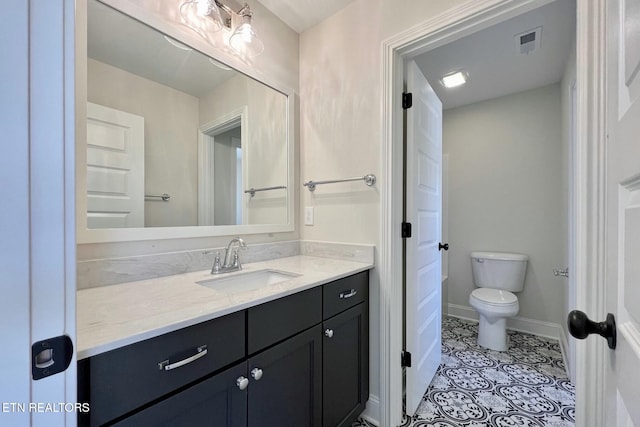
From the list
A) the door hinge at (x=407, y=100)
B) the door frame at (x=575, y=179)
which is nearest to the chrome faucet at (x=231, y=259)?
the door frame at (x=575, y=179)

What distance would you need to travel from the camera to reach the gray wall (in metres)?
2.45

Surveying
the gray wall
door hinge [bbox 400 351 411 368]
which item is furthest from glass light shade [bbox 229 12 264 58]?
the gray wall

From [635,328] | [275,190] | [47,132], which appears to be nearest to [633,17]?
[635,328]

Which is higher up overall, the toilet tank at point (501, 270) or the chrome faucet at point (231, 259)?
the chrome faucet at point (231, 259)

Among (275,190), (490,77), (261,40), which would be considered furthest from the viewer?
(490,77)

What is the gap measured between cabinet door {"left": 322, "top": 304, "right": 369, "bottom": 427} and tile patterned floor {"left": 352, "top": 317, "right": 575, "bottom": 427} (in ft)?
0.82

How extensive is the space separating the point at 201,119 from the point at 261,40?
646 millimetres

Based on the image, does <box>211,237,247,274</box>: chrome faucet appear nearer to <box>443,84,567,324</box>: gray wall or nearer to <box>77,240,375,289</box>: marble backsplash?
<box>77,240,375,289</box>: marble backsplash

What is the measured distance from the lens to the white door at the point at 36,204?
0.38 metres

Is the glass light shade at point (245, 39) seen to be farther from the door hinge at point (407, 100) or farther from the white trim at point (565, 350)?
the white trim at point (565, 350)

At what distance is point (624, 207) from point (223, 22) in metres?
1.74

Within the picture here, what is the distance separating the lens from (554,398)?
5.45 ft

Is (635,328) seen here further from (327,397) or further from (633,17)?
(327,397)

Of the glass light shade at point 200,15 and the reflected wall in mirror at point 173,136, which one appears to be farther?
the glass light shade at point 200,15
